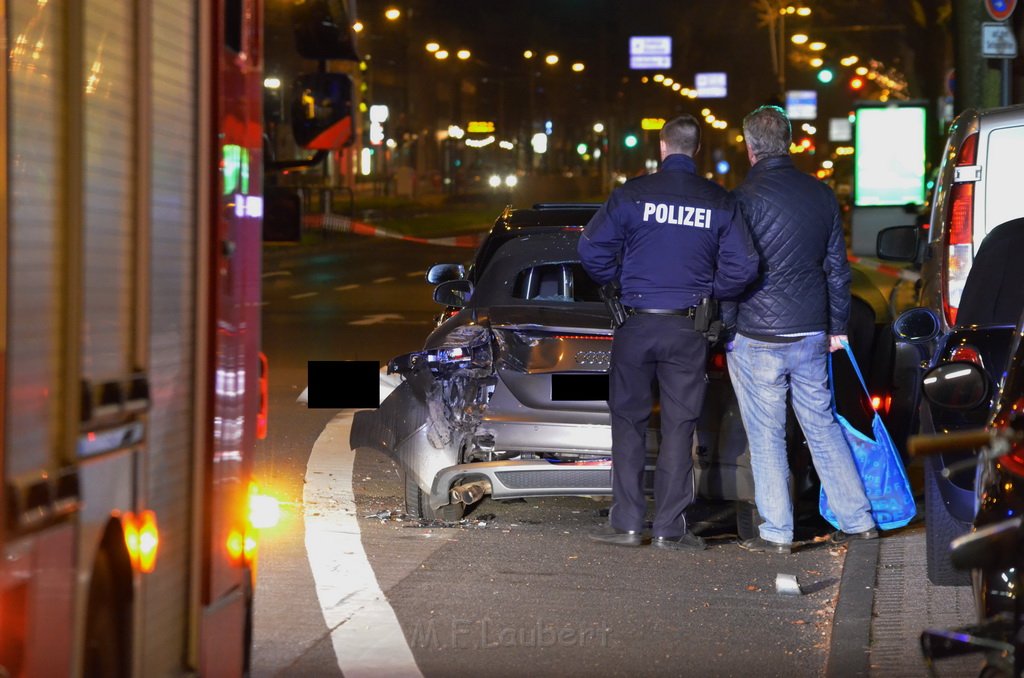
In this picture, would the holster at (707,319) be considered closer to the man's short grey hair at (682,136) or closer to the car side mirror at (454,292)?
the man's short grey hair at (682,136)

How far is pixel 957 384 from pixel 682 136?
9.64 feet

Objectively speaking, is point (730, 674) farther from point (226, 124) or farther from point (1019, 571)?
point (226, 124)

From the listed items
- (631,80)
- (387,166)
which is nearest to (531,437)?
(387,166)

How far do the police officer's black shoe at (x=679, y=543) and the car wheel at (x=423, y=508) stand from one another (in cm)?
111

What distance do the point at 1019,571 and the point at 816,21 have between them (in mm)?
40118

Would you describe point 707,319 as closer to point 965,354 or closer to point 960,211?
point 965,354

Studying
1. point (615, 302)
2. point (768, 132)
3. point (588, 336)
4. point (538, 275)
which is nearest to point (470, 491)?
point (588, 336)

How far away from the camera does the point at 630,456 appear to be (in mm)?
7180

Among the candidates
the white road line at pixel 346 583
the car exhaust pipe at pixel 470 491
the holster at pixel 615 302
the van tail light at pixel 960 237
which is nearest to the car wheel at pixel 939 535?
the holster at pixel 615 302

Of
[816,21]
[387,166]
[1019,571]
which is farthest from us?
[387,166]

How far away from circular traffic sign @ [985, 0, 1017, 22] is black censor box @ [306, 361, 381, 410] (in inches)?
256

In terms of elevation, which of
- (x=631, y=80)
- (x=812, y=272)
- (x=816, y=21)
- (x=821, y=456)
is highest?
(x=631, y=80)

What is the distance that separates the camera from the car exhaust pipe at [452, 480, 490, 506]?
7.53 meters

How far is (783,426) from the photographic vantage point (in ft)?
23.7
